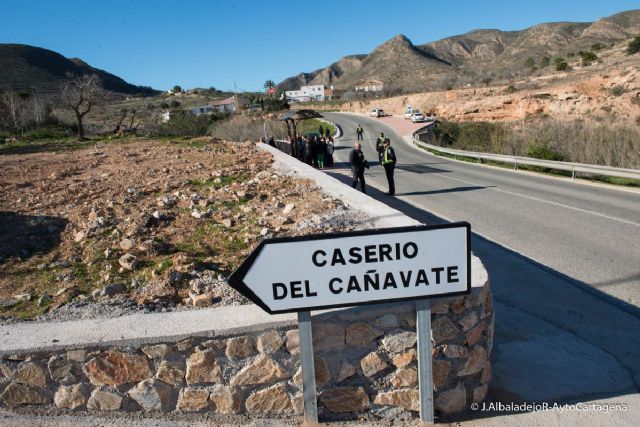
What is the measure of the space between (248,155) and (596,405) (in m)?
12.1

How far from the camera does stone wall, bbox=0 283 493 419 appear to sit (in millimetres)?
3010

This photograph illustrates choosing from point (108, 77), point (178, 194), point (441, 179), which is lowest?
point (441, 179)

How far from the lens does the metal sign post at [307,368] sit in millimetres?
2908

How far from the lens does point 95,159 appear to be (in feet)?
47.8

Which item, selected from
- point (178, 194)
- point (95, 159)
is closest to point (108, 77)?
point (95, 159)

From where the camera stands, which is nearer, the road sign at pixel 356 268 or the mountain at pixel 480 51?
the road sign at pixel 356 268

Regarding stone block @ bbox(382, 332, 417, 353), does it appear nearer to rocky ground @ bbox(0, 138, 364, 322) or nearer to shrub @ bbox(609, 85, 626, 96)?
rocky ground @ bbox(0, 138, 364, 322)

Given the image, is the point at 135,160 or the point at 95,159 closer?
the point at 135,160

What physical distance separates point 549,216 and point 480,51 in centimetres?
13869

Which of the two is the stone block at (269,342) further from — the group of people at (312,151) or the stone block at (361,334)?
the group of people at (312,151)

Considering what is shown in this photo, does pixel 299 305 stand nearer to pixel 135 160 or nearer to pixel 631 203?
pixel 631 203

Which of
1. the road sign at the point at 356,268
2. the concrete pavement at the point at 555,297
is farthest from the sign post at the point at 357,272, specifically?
the concrete pavement at the point at 555,297

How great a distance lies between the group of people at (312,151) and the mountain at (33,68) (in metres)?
53.4

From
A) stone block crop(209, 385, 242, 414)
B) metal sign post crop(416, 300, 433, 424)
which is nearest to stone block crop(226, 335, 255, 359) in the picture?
stone block crop(209, 385, 242, 414)
